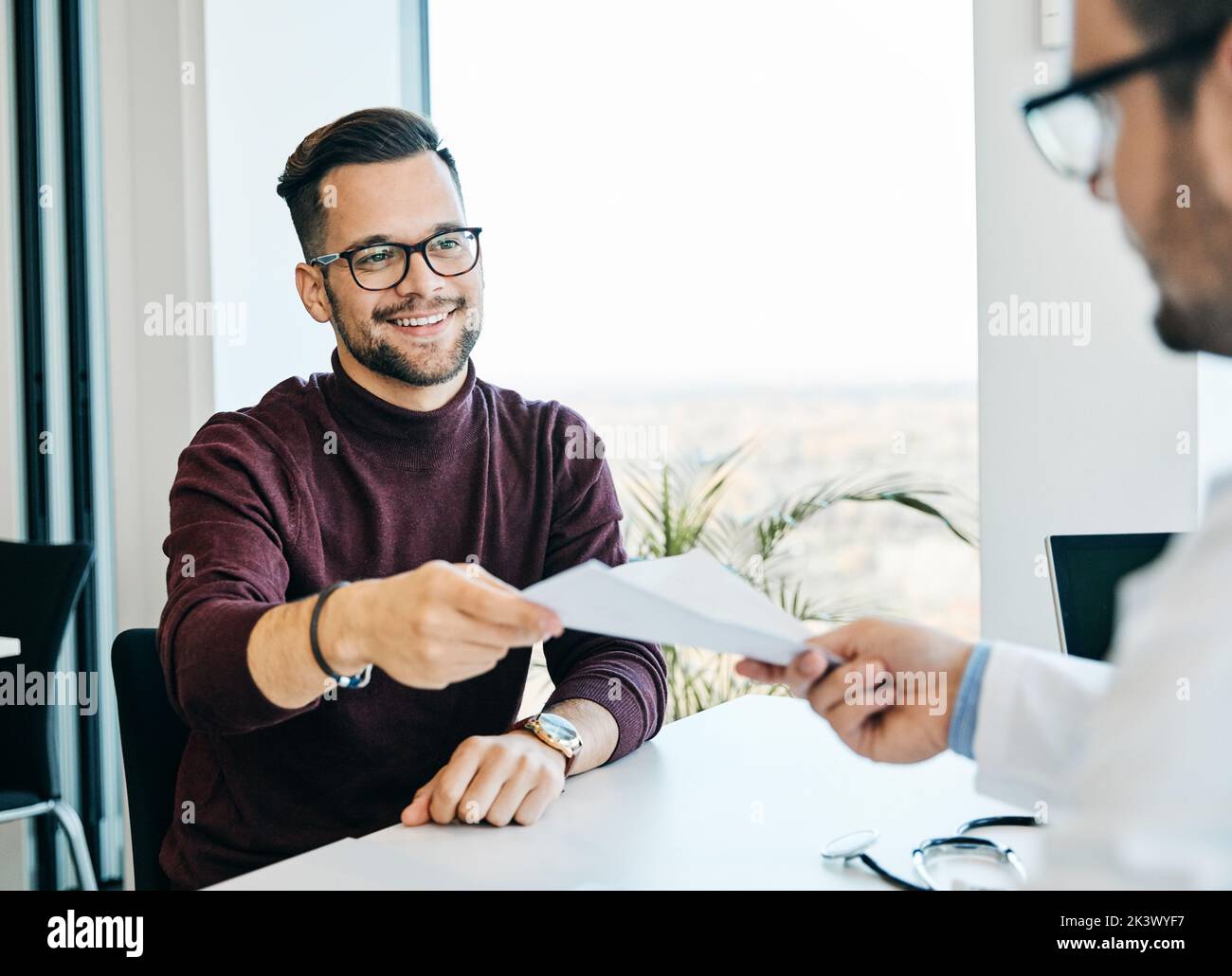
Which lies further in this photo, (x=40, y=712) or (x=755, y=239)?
(x=755, y=239)

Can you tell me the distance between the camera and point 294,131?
2.91 metres

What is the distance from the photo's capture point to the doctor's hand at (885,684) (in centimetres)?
103

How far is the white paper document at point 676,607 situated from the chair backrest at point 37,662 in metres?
1.76

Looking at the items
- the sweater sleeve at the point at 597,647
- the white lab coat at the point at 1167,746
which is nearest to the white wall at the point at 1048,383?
the sweater sleeve at the point at 597,647

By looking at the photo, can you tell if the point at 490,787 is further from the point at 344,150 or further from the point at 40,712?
the point at 40,712

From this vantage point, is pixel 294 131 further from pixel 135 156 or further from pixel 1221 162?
pixel 1221 162

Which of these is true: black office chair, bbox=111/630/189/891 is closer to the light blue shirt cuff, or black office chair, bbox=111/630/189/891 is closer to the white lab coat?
the light blue shirt cuff

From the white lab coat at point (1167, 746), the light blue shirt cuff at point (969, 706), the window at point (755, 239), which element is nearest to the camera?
the white lab coat at point (1167, 746)

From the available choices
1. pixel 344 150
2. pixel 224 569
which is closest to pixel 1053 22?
pixel 344 150

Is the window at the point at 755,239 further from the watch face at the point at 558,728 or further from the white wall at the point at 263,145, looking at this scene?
the watch face at the point at 558,728

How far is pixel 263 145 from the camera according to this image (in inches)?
111

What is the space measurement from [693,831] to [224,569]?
612mm
